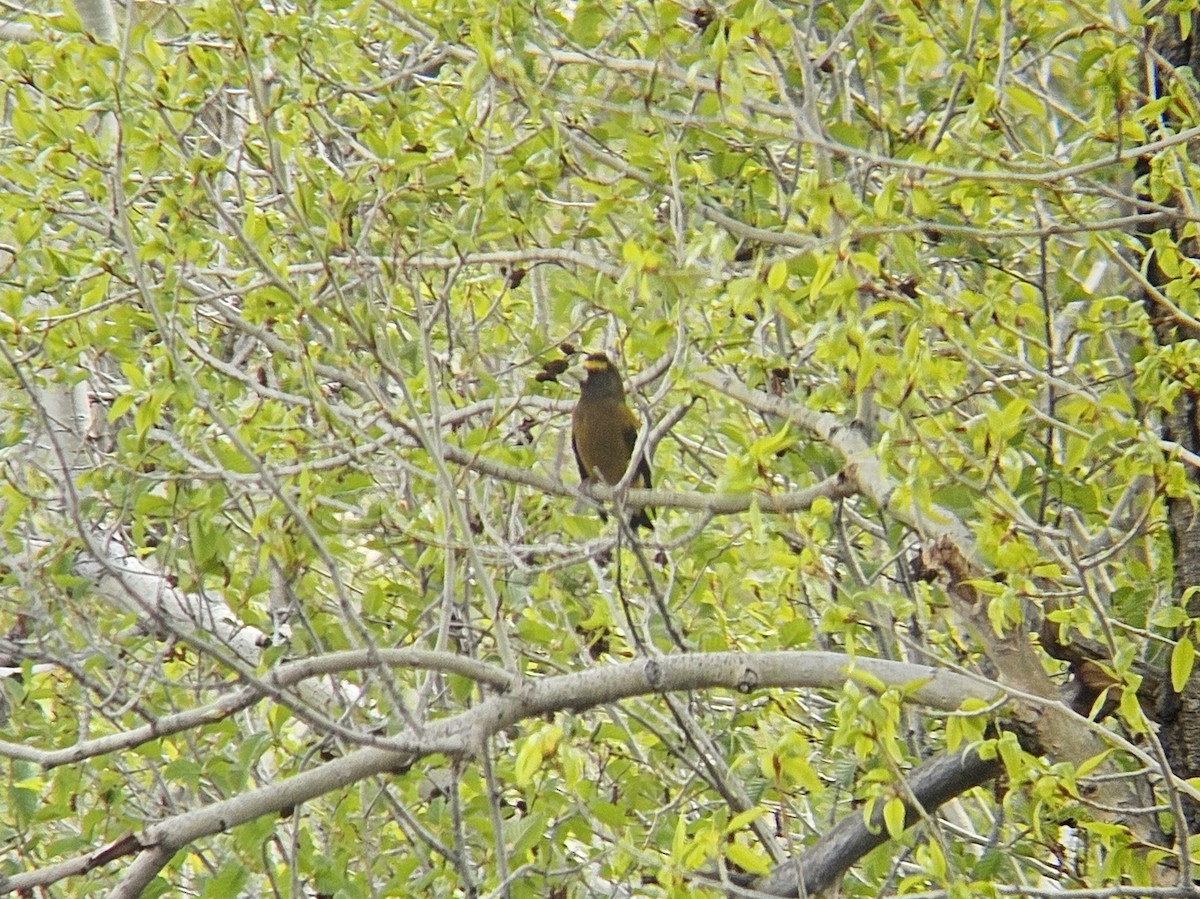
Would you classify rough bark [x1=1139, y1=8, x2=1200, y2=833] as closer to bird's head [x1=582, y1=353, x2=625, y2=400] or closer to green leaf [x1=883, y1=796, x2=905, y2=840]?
green leaf [x1=883, y1=796, x2=905, y2=840]

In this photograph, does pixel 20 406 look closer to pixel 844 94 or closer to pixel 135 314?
pixel 135 314

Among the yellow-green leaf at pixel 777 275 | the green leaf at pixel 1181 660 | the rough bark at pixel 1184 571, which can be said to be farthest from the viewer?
the rough bark at pixel 1184 571

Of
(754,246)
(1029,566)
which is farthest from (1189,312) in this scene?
(754,246)

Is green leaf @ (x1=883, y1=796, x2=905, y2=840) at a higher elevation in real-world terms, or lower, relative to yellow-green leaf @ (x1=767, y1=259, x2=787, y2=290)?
lower

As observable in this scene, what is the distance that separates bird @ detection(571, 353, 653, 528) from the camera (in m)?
5.90

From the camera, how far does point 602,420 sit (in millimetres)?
6129

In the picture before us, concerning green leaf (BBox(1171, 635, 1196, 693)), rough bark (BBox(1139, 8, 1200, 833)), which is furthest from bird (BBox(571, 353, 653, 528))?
green leaf (BBox(1171, 635, 1196, 693))

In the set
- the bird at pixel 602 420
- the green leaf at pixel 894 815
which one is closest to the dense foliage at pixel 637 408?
the green leaf at pixel 894 815

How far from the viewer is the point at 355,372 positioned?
12.3 feet

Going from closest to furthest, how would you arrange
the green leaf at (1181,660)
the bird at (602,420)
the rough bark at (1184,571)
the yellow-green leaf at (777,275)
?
the green leaf at (1181,660) → the yellow-green leaf at (777,275) → the rough bark at (1184,571) → the bird at (602,420)

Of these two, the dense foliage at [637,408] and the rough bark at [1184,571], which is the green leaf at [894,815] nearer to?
the dense foliage at [637,408]

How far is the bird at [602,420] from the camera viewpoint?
5.90 m

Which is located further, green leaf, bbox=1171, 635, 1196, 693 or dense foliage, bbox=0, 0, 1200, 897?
dense foliage, bbox=0, 0, 1200, 897

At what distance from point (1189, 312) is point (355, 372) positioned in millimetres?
2021
